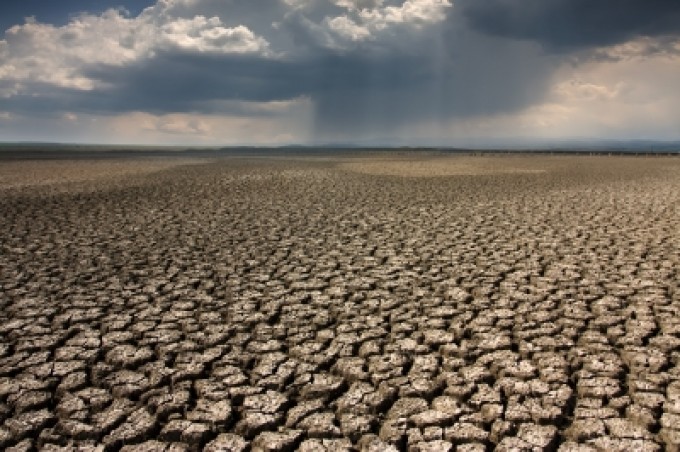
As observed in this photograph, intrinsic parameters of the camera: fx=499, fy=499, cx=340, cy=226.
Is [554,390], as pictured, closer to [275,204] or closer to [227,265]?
[227,265]

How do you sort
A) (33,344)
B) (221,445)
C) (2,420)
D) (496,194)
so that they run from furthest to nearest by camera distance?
(496,194) → (33,344) → (2,420) → (221,445)

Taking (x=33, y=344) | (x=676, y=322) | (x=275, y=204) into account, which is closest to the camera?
(x=33, y=344)

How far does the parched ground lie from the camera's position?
111 inches

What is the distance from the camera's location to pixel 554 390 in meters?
3.16

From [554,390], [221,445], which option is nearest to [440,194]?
[554,390]

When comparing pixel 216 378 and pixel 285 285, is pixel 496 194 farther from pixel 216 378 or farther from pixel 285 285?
→ pixel 216 378

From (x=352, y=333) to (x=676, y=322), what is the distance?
9.09ft

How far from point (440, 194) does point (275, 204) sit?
4900 mm

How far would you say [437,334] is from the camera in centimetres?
410

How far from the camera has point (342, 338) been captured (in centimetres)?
407

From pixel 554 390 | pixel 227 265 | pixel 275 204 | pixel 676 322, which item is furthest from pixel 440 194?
pixel 554 390

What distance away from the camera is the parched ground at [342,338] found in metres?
2.82

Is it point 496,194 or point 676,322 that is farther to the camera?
point 496,194

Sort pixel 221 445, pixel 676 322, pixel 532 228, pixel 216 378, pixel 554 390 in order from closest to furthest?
pixel 221 445 → pixel 554 390 → pixel 216 378 → pixel 676 322 → pixel 532 228
